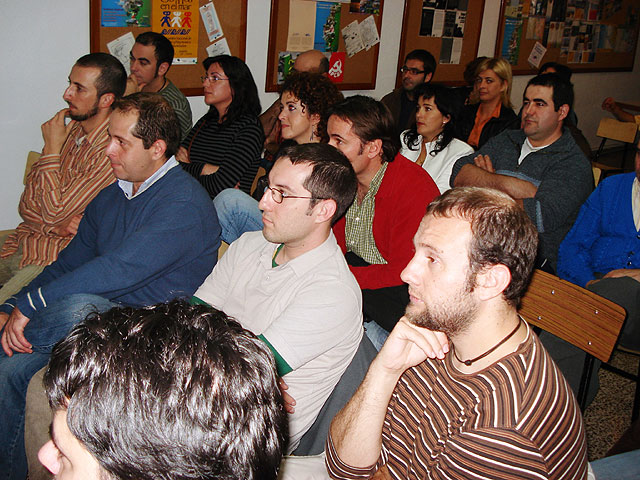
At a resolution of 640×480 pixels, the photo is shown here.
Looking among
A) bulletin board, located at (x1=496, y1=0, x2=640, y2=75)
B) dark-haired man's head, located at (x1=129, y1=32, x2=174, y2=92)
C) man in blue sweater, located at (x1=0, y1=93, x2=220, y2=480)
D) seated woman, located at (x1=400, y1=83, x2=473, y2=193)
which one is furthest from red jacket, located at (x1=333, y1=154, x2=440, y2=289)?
bulletin board, located at (x1=496, y1=0, x2=640, y2=75)

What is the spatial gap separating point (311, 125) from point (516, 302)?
6.99 feet

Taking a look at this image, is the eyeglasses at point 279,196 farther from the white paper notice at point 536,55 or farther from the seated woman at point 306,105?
the white paper notice at point 536,55

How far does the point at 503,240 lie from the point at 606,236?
186 cm

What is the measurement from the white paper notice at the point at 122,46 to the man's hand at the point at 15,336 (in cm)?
227

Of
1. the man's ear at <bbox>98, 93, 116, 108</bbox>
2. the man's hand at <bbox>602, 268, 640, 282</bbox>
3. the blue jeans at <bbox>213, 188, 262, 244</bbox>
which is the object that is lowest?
the man's hand at <bbox>602, 268, 640, 282</bbox>

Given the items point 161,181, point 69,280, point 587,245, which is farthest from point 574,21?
point 69,280

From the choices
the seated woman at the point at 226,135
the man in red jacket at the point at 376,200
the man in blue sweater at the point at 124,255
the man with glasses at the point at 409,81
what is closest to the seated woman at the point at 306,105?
the seated woman at the point at 226,135

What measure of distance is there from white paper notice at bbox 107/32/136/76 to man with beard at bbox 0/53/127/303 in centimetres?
89

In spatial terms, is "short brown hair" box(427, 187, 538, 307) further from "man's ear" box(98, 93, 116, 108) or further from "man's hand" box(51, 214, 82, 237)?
"man's ear" box(98, 93, 116, 108)

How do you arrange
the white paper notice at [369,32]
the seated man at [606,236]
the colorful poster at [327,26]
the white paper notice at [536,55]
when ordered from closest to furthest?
the seated man at [606,236], the colorful poster at [327,26], the white paper notice at [369,32], the white paper notice at [536,55]

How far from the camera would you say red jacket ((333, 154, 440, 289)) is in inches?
89.1

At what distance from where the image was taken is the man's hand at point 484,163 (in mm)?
3145

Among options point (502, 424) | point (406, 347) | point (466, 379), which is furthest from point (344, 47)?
point (502, 424)

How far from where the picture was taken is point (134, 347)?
744mm
